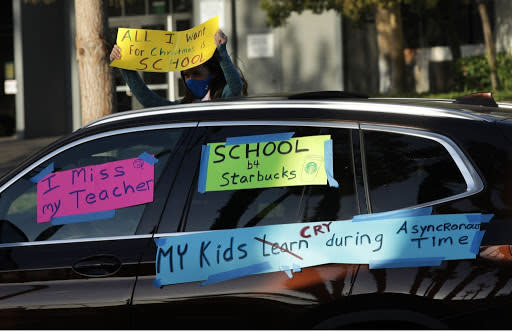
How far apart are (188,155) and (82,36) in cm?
438

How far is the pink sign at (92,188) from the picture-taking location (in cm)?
349

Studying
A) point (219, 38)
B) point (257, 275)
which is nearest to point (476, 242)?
point (257, 275)

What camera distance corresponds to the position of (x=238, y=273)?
3188mm

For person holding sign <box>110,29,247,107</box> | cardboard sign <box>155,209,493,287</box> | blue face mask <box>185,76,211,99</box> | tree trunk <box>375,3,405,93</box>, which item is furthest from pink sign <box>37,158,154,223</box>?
tree trunk <box>375,3,405,93</box>

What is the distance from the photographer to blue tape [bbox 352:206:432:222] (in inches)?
122

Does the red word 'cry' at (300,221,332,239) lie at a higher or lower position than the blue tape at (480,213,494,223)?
lower

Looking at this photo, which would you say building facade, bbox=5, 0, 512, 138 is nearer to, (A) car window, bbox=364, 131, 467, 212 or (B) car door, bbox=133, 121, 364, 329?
(B) car door, bbox=133, 121, 364, 329

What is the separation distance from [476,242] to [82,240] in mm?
1610

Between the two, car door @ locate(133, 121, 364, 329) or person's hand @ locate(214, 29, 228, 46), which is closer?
car door @ locate(133, 121, 364, 329)

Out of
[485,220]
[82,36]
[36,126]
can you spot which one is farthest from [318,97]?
[36,126]

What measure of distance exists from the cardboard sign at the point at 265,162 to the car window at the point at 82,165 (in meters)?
0.23

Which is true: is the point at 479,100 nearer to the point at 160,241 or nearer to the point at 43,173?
the point at 160,241

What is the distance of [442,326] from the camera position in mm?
2990

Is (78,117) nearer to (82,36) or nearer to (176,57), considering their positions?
(82,36)
